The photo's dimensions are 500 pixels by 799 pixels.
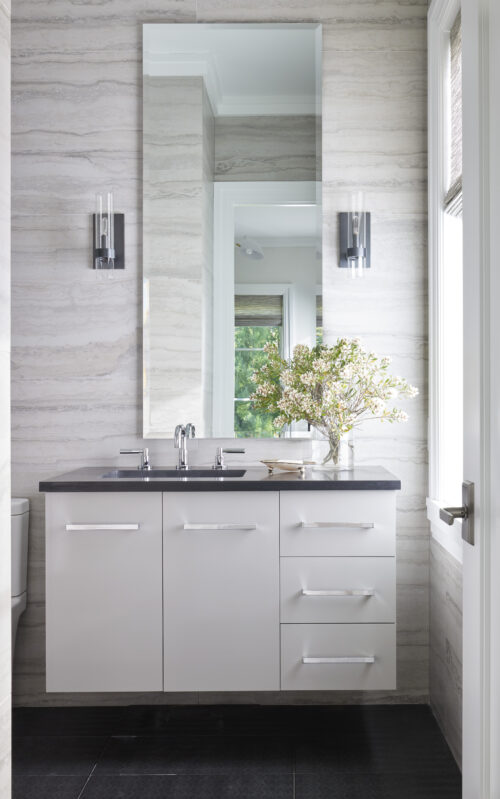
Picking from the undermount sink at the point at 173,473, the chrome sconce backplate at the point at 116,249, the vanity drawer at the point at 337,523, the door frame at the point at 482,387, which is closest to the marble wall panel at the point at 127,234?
the chrome sconce backplate at the point at 116,249

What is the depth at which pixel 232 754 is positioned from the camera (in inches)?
84.1

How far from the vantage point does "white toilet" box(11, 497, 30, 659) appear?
241 cm

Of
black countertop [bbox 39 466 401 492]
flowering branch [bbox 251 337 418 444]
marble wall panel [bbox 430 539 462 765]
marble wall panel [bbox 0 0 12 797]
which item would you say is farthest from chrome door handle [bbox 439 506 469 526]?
flowering branch [bbox 251 337 418 444]

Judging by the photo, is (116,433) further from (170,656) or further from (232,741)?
(232,741)

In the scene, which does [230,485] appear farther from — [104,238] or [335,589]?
[104,238]

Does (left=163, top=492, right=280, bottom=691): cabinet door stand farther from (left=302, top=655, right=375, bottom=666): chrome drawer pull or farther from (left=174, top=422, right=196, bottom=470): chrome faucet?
(left=174, top=422, right=196, bottom=470): chrome faucet

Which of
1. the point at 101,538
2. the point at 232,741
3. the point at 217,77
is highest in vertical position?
the point at 217,77

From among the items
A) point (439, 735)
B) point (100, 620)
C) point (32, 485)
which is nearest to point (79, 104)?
point (32, 485)

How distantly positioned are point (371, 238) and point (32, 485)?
167cm

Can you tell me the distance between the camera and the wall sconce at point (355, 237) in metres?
2.52

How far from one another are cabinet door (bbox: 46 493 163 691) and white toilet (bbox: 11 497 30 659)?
39cm

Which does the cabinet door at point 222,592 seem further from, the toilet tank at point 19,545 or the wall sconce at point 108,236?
the wall sconce at point 108,236

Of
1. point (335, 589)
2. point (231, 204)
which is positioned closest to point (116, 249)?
point (231, 204)

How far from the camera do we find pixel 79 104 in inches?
101
